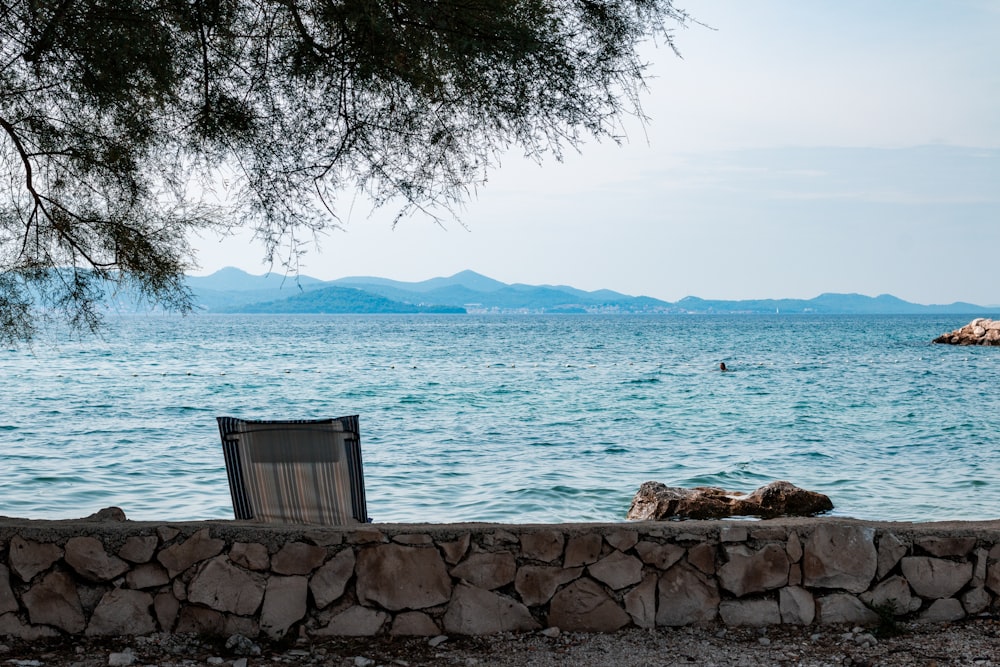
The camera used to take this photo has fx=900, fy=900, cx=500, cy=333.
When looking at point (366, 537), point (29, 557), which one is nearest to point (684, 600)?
point (366, 537)

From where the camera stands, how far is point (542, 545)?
3850mm

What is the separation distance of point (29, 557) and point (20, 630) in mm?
295

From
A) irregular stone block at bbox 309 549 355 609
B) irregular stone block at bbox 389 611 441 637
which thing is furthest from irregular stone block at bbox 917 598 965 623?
irregular stone block at bbox 309 549 355 609

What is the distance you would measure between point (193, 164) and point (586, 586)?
9.76ft

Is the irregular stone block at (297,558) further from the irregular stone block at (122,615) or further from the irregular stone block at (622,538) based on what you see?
the irregular stone block at (622,538)

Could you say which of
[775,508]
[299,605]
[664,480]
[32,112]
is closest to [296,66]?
[32,112]

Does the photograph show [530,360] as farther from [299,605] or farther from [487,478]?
[299,605]

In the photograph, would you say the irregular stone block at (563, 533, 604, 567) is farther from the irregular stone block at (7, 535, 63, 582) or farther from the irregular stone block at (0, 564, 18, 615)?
the irregular stone block at (0, 564, 18, 615)

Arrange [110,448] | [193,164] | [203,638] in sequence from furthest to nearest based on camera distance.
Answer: [110,448] < [193,164] < [203,638]

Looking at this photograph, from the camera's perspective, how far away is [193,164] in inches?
189

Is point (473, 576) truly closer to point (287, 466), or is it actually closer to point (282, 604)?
point (282, 604)

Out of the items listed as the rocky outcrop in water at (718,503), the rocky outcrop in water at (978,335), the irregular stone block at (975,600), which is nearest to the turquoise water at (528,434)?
the rocky outcrop in water at (718,503)

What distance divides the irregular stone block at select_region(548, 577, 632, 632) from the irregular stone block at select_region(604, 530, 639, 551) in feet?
0.61

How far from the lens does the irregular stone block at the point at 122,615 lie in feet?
12.3
